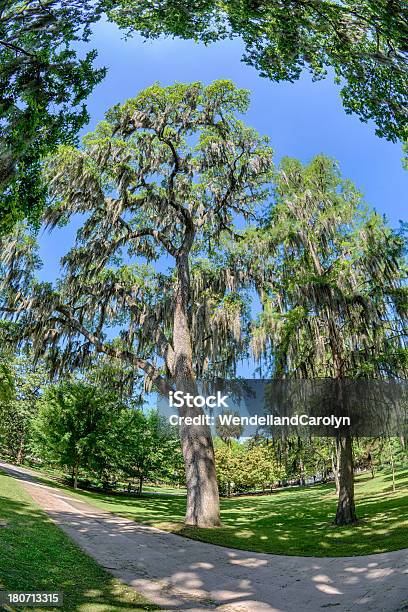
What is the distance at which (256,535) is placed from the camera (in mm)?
10406

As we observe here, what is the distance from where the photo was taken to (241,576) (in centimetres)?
666

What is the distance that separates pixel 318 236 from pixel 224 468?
101 ft

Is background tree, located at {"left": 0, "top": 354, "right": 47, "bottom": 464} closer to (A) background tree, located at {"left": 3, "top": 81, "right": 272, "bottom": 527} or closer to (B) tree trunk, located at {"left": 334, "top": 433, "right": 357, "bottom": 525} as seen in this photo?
(A) background tree, located at {"left": 3, "top": 81, "right": 272, "bottom": 527}

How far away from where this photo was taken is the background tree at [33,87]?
414cm

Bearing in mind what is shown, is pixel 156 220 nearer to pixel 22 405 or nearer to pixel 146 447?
pixel 146 447

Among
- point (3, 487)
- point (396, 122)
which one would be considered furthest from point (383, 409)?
point (3, 487)

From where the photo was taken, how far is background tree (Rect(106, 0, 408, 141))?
4258 mm

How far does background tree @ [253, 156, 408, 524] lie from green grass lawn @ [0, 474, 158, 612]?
6990 mm

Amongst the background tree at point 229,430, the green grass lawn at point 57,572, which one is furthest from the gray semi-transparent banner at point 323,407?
the green grass lawn at point 57,572

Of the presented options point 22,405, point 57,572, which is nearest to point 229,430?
point 57,572

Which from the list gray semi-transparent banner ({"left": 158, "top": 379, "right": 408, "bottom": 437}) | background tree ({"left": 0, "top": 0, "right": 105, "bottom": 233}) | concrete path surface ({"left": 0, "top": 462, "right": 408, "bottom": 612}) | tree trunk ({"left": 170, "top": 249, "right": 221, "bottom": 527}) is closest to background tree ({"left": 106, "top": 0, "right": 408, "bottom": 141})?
background tree ({"left": 0, "top": 0, "right": 105, "bottom": 233})

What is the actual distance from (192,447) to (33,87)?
1028cm

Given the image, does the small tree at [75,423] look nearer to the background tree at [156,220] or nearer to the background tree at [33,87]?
the background tree at [156,220]

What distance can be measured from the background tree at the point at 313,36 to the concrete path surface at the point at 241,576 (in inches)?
222
